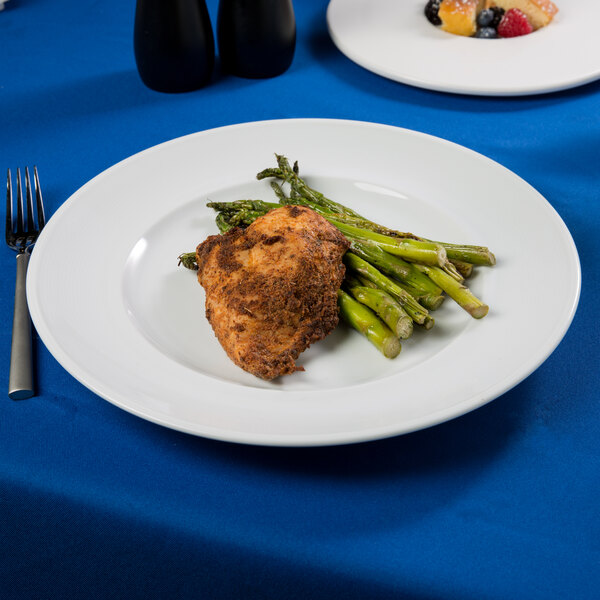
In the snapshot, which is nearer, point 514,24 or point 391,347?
point 391,347

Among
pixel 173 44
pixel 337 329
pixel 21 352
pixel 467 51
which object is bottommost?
pixel 21 352

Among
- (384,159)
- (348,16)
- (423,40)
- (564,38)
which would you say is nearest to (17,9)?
(348,16)

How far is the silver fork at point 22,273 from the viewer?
1960 millimetres

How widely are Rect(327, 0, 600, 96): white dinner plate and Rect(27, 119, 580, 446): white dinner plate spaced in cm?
78

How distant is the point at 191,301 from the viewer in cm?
225

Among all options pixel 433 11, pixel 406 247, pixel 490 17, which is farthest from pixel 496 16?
pixel 406 247

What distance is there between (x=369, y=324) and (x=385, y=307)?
0.23ft

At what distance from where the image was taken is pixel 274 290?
1986 millimetres

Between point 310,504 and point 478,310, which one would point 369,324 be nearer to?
point 478,310

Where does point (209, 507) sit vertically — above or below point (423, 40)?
below

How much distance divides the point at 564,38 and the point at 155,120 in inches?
84.4

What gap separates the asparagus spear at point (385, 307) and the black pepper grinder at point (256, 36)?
1.73m

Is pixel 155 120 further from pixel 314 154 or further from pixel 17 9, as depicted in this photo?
pixel 17 9

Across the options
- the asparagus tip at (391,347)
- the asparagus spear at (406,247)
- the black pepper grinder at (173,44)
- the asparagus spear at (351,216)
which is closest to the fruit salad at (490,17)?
the black pepper grinder at (173,44)
